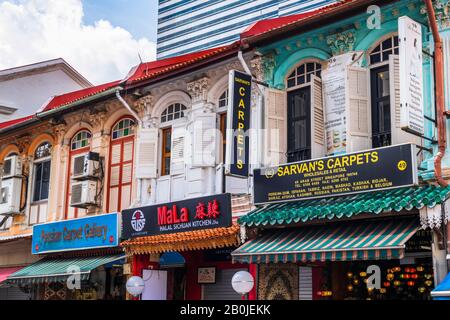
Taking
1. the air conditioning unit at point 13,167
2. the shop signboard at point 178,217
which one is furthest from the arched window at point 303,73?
the air conditioning unit at point 13,167

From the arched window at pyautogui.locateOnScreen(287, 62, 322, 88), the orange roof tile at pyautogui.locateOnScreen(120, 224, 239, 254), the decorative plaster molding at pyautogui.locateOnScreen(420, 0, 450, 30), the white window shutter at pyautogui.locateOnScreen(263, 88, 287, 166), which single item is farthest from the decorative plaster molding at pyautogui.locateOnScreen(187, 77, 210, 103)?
the decorative plaster molding at pyautogui.locateOnScreen(420, 0, 450, 30)

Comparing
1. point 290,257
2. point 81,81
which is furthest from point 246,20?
point 290,257

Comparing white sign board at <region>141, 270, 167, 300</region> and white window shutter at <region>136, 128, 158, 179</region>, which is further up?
white window shutter at <region>136, 128, 158, 179</region>

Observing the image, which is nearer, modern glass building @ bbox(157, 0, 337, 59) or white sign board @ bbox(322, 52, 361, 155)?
white sign board @ bbox(322, 52, 361, 155)

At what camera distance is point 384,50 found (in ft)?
39.8

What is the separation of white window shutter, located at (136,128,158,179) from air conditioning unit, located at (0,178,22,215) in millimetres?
5444

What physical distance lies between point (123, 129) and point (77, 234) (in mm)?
2830

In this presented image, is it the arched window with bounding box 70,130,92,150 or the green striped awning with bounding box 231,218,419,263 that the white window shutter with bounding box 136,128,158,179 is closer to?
the arched window with bounding box 70,130,92,150

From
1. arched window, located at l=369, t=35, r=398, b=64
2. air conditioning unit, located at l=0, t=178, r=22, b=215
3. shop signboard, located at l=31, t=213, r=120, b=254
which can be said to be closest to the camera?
arched window, located at l=369, t=35, r=398, b=64

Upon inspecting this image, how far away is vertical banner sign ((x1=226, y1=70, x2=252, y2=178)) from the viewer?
494 inches

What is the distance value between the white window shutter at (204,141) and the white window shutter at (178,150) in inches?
23.5

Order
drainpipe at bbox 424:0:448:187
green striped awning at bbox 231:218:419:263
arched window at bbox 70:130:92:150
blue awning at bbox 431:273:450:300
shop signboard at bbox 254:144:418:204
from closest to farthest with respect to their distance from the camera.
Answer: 1. blue awning at bbox 431:273:450:300
2. green striped awning at bbox 231:218:419:263
3. drainpipe at bbox 424:0:448:187
4. shop signboard at bbox 254:144:418:204
5. arched window at bbox 70:130:92:150

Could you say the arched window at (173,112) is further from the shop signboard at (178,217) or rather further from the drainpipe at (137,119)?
the shop signboard at (178,217)
